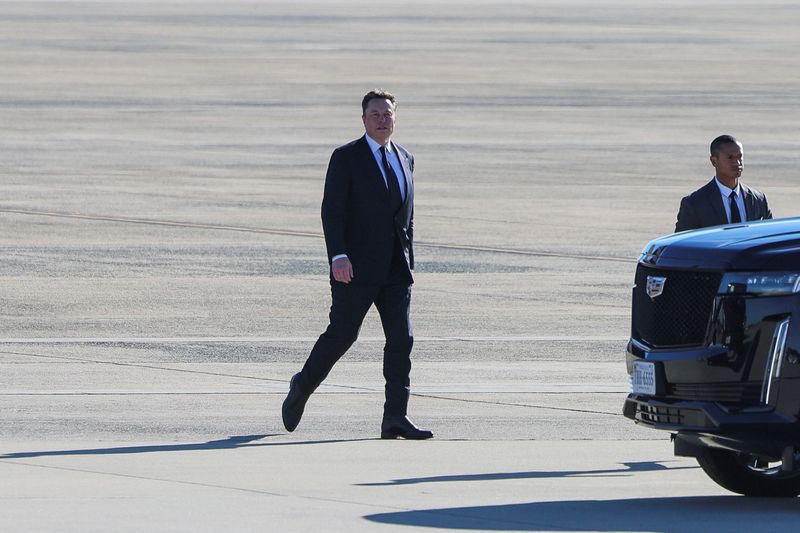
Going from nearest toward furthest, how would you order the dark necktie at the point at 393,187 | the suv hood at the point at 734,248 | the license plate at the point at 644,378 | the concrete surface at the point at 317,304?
the suv hood at the point at 734,248 < the license plate at the point at 644,378 < the concrete surface at the point at 317,304 < the dark necktie at the point at 393,187

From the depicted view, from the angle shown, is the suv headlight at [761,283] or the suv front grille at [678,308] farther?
the suv front grille at [678,308]

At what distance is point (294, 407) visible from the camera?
33.8ft

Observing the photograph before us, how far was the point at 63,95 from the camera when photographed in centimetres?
4447

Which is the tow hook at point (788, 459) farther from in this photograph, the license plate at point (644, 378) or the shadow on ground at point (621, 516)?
the license plate at point (644, 378)

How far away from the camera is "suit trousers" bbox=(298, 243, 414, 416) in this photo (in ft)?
33.9

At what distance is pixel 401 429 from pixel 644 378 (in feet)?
7.15

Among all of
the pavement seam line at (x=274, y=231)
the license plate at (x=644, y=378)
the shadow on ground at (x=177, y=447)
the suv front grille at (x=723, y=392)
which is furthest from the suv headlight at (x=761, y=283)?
the pavement seam line at (x=274, y=231)

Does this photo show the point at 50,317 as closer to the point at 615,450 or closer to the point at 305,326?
the point at 305,326

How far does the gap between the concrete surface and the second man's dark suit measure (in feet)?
1.28

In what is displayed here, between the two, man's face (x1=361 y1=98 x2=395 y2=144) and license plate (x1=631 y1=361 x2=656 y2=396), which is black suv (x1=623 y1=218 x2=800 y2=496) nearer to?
license plate (x1=631 y1=361 x2=656 y2=396)

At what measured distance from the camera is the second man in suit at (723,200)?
10.2 m

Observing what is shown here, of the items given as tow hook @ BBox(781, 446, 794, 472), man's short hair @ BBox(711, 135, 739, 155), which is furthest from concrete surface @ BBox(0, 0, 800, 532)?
man's short hair @ BBox(711, 135, 739, 155)

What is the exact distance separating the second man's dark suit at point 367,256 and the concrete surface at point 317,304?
391 mm

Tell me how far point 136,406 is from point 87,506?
3.04 metres
